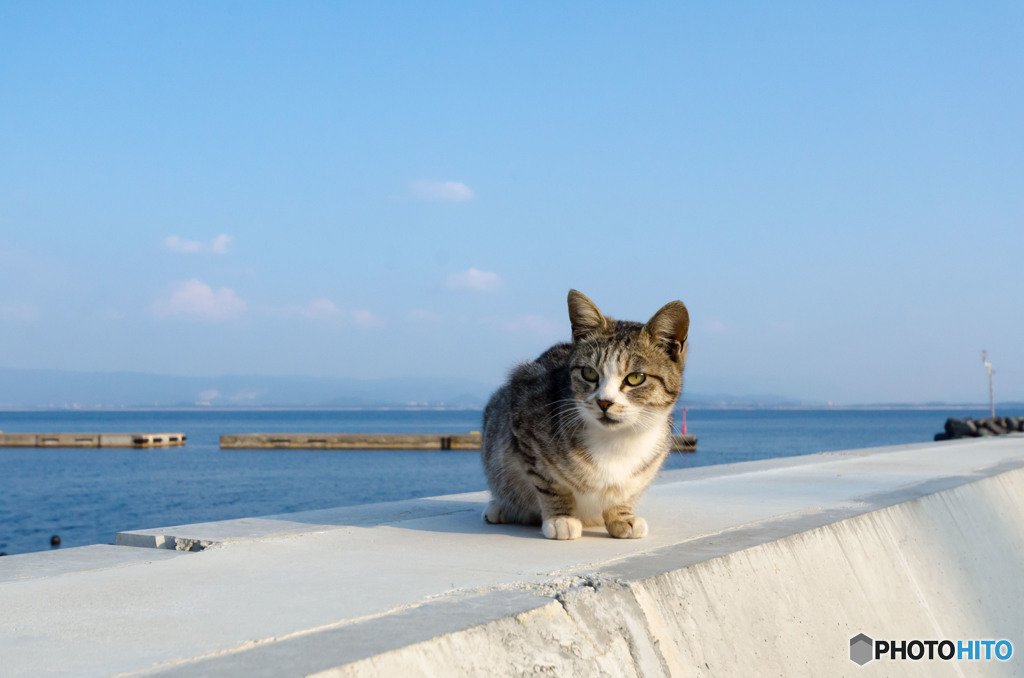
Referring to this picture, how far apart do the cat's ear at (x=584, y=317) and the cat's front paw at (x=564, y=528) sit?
2.98 ft

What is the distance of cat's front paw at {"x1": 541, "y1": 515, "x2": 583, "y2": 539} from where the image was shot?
4.06 meters

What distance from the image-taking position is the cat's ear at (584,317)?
396cm

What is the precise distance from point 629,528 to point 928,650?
1.75 meters

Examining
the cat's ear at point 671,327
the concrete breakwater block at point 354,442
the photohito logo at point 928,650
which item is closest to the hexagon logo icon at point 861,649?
the photohito logo at point 928,650

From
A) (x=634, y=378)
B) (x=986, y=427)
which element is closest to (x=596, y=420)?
(x=634, y=378)

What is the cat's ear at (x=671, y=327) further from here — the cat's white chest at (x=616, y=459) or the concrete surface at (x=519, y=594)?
the concrete surface at (x=519, y=594)

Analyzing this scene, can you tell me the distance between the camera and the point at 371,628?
7.59ft

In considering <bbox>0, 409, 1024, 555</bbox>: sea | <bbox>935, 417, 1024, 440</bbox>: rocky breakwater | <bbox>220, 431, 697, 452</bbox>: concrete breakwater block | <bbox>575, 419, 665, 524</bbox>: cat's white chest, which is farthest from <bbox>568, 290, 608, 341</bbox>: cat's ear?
<bbox>220, 431, 697, 452</bbox>: concrete breakwater block

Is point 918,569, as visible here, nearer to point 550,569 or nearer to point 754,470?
point 550,569

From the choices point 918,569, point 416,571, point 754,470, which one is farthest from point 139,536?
point 754,470

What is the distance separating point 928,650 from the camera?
4.28 meters

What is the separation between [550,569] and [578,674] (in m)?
0.77

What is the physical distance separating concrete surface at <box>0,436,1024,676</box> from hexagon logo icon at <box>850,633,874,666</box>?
4cm

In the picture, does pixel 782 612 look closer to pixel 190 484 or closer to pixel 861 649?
pixel 861 649
